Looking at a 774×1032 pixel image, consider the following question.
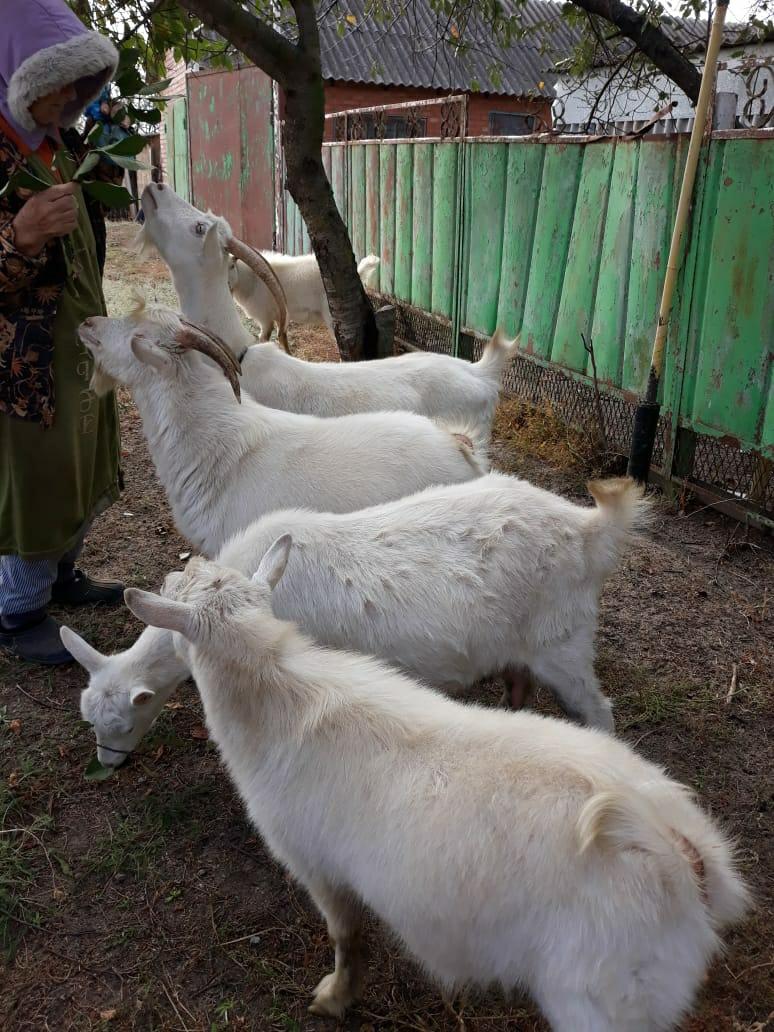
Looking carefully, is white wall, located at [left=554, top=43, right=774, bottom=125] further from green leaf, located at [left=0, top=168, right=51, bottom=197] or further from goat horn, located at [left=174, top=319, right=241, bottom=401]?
green leaf, located at [left=0, top=168, right=51, bottom=197]

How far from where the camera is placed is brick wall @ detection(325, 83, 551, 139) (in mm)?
15079

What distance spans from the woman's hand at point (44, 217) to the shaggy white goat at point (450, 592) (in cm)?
114

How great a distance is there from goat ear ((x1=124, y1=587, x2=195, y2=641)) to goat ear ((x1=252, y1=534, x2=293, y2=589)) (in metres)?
0.22

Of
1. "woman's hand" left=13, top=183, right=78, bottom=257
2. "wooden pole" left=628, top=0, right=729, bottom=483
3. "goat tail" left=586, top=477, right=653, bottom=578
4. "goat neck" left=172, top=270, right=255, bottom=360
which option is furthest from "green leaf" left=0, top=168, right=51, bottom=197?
"wooden pole" left=628, top=0, right=729, bottom=483

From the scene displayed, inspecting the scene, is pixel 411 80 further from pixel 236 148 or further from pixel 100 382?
pixel 100 382

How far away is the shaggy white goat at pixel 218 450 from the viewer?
10.1 ft

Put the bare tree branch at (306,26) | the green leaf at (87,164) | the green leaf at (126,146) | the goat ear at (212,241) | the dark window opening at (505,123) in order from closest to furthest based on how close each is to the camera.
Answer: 1. the green leaf at (87,164)
2. the green leaf at (126,146)
3. the goat ear at (212,241)
4. the bare tree branch at (306,26)
5. the dark window opening at (505,123)

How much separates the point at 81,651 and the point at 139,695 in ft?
0.85

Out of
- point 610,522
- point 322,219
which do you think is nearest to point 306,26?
point 322,219

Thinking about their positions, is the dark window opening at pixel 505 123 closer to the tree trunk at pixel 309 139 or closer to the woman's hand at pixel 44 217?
the tree trunk at pixel 309 139

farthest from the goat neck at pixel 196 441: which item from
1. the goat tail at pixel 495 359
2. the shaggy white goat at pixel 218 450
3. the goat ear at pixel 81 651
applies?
the goat tail at pixel 495 359

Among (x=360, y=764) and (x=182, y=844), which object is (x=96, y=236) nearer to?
(x=182, y=844)

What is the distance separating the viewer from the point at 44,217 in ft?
8.66

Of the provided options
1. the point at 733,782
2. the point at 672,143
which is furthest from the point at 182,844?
the point at 672,143
